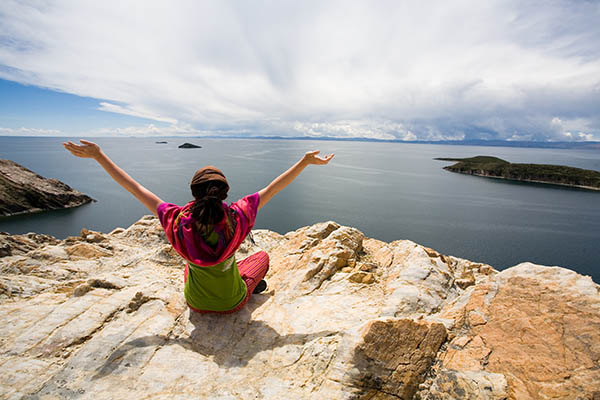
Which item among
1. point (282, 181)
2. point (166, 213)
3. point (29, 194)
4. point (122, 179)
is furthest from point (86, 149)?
point (29, 194)

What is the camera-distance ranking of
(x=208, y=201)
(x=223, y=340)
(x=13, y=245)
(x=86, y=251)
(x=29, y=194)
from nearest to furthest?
1. (x=208, y=201)
2. (x=223, y=340)
3. (x=86, y=251)
4. (x=13, y=245)
5. (x=29, y=194)

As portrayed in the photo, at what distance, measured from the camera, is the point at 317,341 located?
12.5ft

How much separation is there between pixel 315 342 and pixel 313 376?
1.79 feet

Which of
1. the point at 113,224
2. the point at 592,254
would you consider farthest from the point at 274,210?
the point at 592,254

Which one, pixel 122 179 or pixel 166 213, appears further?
pixel 122 179

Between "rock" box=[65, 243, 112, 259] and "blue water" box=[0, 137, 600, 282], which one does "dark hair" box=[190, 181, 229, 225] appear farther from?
"blue water" box=[0, 137, 600, 282]

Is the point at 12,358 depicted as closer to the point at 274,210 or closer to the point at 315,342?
the point at 315,342

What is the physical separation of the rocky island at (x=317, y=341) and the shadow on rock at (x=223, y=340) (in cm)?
2

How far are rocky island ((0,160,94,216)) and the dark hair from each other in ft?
253

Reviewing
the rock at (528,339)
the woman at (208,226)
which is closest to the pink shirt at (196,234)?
the woman at (208,226)

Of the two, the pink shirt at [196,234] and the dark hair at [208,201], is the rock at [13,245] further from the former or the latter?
the dark hair at [208,201]

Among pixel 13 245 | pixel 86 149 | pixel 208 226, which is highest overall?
pixel 86 149

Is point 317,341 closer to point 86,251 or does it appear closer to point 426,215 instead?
point 86,251

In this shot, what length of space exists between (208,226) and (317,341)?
2.29 m
